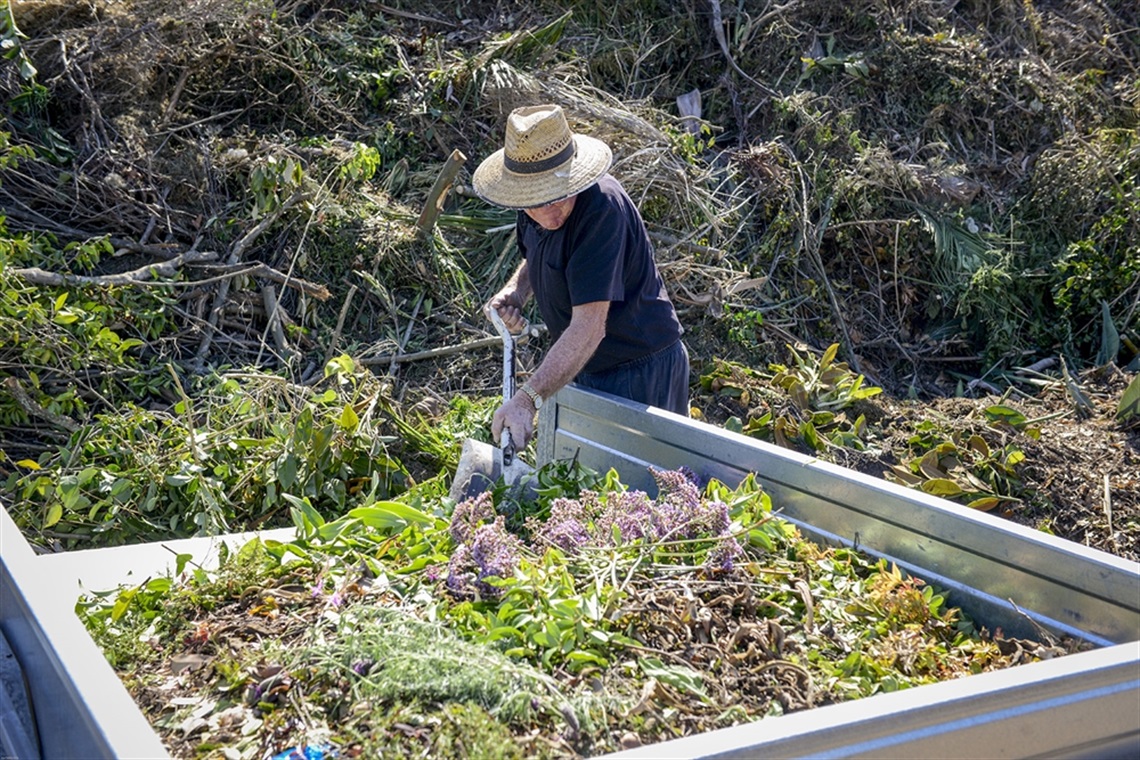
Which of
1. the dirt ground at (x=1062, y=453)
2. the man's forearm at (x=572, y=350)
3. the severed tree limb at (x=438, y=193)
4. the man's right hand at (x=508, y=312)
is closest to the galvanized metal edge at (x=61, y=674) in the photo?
the man's forearm at (x=572, y=350)

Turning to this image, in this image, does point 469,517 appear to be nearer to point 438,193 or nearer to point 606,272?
point 606,272

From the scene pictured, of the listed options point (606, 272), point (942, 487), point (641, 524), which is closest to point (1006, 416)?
point (942, 487)

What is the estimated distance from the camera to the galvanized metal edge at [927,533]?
2.04m

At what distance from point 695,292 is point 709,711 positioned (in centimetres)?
430

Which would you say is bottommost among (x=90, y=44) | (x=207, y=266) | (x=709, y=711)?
(x=207, y=266)

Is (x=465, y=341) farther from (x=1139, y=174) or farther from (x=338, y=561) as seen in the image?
(x=1139, y=174)

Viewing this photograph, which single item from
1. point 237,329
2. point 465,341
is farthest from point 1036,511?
point 237,329

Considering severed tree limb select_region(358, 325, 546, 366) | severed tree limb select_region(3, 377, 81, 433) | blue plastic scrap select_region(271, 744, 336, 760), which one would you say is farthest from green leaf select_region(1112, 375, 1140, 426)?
severed tree limb select_region(3, 377, 81, 433)

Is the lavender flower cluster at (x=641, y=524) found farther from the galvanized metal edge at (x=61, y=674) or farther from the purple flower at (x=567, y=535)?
the galvanized metal edge at (x=61, y=674)

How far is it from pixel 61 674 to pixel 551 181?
6.43ft

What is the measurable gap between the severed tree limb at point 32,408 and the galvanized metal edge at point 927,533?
2.67 metres

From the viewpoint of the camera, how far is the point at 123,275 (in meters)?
5.01

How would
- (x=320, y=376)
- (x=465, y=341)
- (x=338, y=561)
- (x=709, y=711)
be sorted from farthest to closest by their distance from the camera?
(x=465, y=341), (x=320, y=376), (x=338, y=561), (x=709, y=711)

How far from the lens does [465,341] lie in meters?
5.58
